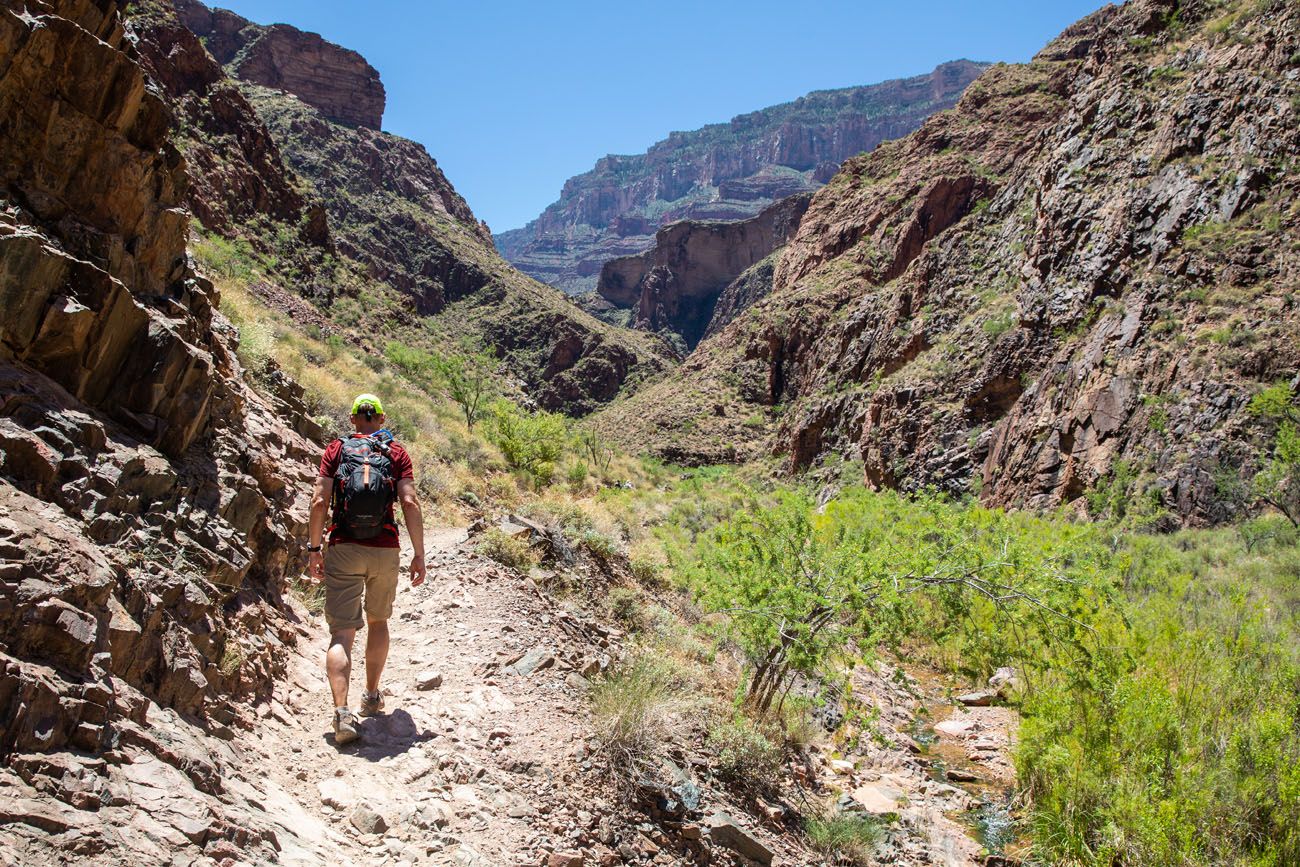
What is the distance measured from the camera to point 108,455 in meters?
3.68

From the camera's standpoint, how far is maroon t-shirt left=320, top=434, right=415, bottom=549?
172 inches

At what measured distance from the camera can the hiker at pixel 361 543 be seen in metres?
4.29

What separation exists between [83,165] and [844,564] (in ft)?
20.4

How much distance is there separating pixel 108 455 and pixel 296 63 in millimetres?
99272

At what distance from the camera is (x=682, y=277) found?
119000mm

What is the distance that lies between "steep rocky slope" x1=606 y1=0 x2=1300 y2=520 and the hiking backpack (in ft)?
57.1

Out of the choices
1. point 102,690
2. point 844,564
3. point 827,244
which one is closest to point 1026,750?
point 844,564

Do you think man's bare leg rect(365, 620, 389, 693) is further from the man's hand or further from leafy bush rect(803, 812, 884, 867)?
leafy bush rect(803, 812, 884, 867)

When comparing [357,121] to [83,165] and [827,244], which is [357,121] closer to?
[827,244]

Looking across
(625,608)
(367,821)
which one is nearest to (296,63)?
(625,608)

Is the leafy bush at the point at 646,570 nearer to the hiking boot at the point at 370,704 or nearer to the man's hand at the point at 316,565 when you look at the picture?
the hiking boot at the point at 370,704

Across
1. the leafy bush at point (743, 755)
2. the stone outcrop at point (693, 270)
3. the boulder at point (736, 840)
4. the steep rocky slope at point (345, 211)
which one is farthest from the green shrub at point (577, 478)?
the stone outcrop at point (693, 270)

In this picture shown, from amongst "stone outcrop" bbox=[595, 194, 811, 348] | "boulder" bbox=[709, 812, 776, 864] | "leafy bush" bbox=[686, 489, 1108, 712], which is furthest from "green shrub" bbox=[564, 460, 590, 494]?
"stone outcrop" bbox=[595, 194, 811, 348]

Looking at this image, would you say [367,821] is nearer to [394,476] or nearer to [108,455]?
[394,476]
